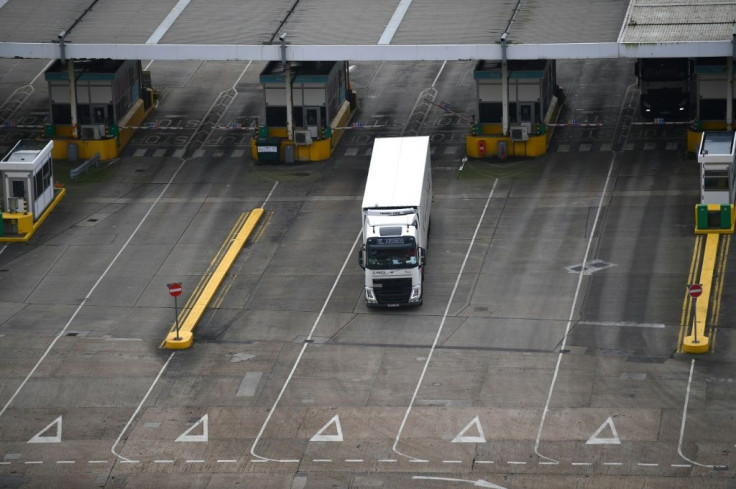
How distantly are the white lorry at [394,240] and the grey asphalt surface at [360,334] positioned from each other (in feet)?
3.70

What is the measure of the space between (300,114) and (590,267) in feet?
78.1

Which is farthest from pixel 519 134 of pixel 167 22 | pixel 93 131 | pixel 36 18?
pixel 36 18

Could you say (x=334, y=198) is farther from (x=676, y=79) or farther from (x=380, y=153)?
(x=676, y=79)

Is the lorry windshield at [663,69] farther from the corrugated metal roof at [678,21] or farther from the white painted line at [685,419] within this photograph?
the white painted line at [685,419]

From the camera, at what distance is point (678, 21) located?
298ft

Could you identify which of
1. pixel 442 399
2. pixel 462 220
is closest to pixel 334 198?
pixel 462 220

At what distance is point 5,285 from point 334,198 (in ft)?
58.8

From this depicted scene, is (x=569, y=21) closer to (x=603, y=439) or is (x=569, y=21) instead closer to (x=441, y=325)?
(x=441, y=325)

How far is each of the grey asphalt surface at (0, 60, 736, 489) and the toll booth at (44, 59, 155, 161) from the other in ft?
5.77

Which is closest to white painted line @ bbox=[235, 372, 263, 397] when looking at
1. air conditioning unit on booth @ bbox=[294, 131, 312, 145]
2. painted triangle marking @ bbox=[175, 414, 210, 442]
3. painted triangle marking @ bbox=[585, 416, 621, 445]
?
painted triangle marking @ bbox=[175, 414, 210, 442]

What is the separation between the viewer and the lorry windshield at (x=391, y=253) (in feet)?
240

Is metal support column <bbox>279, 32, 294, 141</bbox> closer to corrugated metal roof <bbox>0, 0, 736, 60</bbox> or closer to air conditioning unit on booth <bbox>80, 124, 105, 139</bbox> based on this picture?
corrugated metal roof <bbox>0, 0, 736, 60</bbox>

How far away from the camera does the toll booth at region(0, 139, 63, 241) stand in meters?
84.4

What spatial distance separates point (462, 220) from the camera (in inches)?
3314
